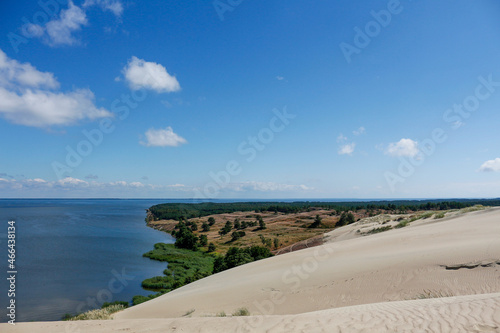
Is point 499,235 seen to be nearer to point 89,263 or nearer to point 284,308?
point 284,308

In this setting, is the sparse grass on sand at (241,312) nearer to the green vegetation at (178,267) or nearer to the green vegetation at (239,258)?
the green vegetation at (239,258)

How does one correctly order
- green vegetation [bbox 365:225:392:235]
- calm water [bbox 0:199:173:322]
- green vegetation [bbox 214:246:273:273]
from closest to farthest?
calm water [bbox 0:199:173:322], green vegetation [bbox 365:225:392:235], green vegetation [bbox 214:246:273:273]

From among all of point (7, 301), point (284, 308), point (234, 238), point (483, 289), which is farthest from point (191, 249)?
point (483, 289)

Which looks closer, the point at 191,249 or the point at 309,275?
the point at 309,275

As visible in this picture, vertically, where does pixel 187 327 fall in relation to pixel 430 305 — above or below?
below

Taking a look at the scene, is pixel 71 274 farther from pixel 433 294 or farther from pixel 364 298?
pixel 433 294

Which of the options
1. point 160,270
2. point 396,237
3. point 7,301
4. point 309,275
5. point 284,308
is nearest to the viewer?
point 284,308

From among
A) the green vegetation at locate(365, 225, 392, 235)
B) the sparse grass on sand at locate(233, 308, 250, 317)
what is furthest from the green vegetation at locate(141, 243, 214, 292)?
the sparse grass on sand at locate(233, 308, 250, 317)

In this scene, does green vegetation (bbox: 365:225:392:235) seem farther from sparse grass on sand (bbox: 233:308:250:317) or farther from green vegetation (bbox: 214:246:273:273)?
sparse grass on sand (bbox: 233:308:250:317)

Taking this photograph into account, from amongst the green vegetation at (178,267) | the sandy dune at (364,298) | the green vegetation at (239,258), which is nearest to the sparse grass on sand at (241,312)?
the sandy dune at (364,298)
